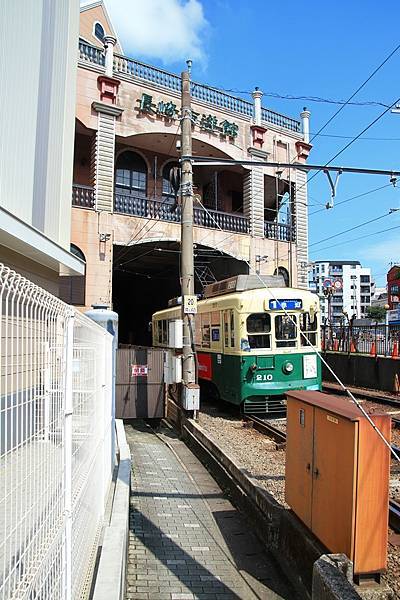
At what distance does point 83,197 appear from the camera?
20031 millimetres

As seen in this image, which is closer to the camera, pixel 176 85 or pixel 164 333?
pixel 164 333

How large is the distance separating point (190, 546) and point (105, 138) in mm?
17816

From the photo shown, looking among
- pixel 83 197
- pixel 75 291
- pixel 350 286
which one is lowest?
pixel 75 291

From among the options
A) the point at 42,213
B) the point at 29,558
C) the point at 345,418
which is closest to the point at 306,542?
the point at 345,418

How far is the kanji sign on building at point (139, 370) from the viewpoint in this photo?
1213 cm

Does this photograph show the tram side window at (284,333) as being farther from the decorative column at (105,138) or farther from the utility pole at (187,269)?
the decorative column at (105,138)

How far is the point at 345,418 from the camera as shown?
4.05 meters

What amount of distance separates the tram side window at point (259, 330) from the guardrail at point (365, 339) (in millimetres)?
7972

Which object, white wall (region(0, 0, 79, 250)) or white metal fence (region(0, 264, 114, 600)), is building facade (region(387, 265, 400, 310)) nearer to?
white wall (region(0, 0, 79, 250))

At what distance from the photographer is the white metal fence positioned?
5.86ft

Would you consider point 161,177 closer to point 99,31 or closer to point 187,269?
point 99,31

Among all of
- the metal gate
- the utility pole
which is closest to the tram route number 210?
the utility pole

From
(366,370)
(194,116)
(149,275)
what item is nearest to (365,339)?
(366,370)

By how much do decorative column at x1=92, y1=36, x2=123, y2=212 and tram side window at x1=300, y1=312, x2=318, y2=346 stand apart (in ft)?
35.4
